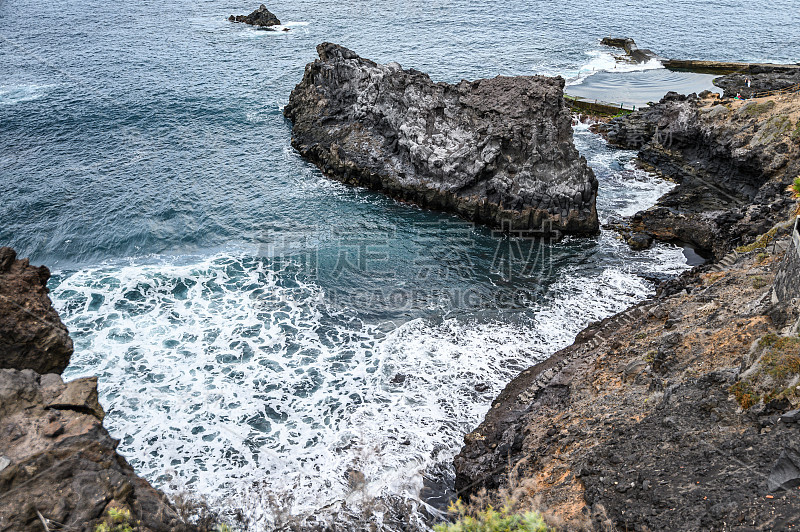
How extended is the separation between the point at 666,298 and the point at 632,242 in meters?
8.12

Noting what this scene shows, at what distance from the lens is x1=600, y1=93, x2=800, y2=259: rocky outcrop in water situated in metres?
35.0

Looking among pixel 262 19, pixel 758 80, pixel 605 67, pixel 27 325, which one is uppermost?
pixel 262 19

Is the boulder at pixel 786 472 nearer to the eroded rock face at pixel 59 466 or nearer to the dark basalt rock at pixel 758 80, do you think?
the eroded rock face at pixel 59 466

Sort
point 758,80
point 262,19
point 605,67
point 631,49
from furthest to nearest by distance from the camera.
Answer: point 262,19, point 631,49, point 605,67, point 758,80

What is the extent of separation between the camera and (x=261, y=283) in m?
33.4

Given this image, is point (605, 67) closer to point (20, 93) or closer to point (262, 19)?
point (262, 19)

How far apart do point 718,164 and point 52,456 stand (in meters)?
46.7

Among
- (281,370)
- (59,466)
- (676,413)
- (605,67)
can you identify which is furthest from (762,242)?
(605,67)

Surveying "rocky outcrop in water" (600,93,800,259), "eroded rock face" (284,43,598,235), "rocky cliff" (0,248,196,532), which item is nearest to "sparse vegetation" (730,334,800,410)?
"rocky outcrop in water" (600,93,800,259)

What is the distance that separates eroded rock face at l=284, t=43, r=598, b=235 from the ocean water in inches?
69.5

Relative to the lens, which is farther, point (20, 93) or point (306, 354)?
point (20, 93)

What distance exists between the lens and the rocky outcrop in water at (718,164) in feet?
115

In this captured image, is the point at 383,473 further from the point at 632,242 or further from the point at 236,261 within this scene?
the point at 632,242

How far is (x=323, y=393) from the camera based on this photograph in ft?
85.7
